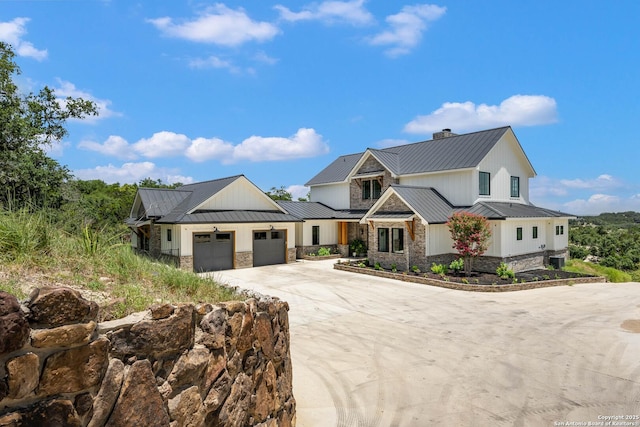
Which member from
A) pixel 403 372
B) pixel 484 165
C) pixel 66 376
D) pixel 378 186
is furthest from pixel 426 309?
pixel 378 186

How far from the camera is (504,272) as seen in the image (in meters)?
17.7

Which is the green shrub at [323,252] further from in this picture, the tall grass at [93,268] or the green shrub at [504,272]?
the tall grass at [93,268]

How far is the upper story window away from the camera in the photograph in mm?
26703

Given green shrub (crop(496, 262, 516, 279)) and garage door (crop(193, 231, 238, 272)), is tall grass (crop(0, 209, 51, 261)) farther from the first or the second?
green shrub (crop(496, 262, 516, 279))

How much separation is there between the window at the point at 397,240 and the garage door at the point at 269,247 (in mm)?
6855

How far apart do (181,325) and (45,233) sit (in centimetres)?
206

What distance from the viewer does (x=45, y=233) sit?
404cm

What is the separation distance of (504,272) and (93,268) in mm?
17741

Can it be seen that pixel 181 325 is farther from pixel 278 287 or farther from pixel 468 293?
pixel 468 293

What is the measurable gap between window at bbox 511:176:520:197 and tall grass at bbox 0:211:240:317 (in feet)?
76.6

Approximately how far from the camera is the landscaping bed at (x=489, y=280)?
15.7 metres

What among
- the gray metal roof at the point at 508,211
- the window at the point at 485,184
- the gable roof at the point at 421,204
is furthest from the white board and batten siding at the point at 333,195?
the window at the point at 485,184

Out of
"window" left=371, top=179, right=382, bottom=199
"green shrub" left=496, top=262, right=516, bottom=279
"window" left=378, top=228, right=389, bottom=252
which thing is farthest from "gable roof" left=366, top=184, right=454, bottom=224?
"window" left=371, top=179, right=382, bottom=199

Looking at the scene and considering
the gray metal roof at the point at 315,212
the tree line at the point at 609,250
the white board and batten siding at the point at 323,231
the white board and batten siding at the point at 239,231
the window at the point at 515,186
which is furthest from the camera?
the tree line at the point at 609,250
